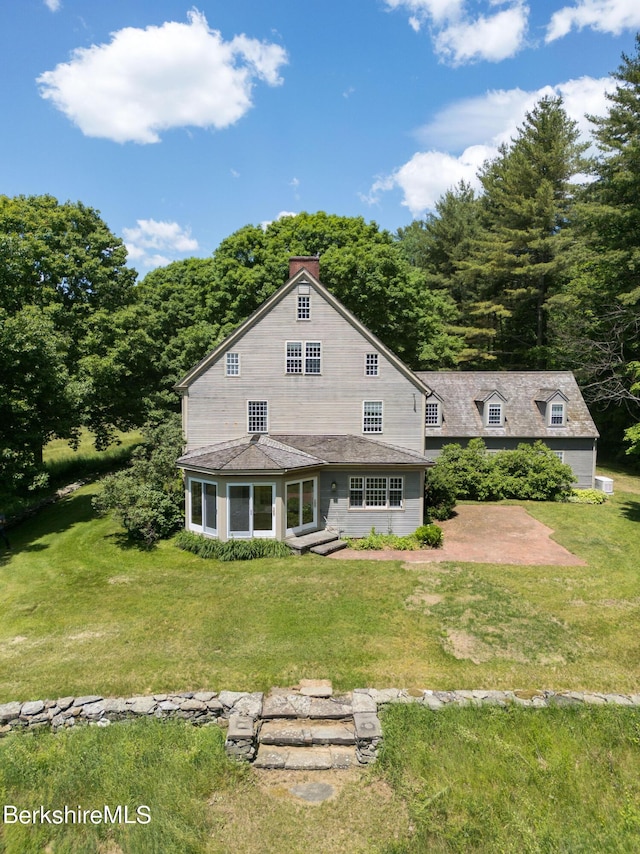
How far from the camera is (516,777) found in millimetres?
8312

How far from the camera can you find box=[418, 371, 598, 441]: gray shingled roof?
30328 mm

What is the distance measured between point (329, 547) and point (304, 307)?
1074 centimetres

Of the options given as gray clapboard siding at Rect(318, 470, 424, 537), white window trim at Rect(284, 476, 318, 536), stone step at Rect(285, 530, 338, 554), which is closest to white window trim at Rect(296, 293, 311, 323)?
gray clapboard siding at Rect(318, 470, 424, 537)

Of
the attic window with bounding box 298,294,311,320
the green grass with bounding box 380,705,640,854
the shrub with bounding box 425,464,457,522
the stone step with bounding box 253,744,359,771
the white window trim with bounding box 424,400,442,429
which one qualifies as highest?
the attic window with bounding box 298,294,311,320

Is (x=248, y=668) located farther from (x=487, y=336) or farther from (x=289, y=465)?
(x=487, y=336)

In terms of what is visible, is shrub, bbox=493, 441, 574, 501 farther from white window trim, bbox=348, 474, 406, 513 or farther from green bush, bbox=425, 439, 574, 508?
white window trim, bbox=348, 474, 406, 513

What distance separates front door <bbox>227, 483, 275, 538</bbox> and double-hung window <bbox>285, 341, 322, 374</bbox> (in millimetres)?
6130

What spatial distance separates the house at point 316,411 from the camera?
69.5 ft

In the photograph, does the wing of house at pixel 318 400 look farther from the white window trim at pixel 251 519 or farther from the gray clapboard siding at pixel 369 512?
the white window trim at pixel 251 519

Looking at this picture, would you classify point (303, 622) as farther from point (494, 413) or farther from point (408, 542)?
point (494, 413)

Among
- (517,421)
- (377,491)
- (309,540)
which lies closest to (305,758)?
(309,540)

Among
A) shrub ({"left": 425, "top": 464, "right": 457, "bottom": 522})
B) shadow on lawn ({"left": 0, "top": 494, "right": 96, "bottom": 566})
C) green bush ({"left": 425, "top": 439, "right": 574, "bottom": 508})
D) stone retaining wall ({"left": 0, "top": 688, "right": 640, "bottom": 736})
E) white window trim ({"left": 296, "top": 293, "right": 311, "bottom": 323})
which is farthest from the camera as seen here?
green bush ({"left": 425, "top": 439, "right": 574, "bottom": 508})

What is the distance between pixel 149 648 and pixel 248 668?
277cm

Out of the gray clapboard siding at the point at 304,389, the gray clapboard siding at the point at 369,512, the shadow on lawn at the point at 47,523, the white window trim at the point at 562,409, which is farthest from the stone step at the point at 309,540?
the white window trim at the point at 562,409
